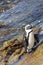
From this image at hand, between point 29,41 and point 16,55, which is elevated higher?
point 29,41

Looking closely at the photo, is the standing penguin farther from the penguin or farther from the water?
the water

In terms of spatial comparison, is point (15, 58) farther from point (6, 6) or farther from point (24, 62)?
point (6, 6)

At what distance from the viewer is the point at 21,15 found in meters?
20.4

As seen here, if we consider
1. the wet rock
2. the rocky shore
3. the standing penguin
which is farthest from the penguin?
the wet rock

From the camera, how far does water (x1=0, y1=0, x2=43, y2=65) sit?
1733cm

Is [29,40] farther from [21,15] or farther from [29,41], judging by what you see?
[21,15]

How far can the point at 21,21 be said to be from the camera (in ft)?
61.5

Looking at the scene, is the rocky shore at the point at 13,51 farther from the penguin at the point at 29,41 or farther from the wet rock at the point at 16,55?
the penguin at the point at 29,41

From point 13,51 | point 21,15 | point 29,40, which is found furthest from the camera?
point 21,15

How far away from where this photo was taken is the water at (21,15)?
17328 millimetres

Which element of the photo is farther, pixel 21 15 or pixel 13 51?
pixel 21 15

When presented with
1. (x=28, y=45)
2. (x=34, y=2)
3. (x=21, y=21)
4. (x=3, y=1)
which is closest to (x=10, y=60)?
(x=28, y=45)

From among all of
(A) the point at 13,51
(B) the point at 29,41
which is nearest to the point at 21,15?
(A) the point at 13,51

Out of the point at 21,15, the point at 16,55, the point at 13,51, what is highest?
the point at 16,55
